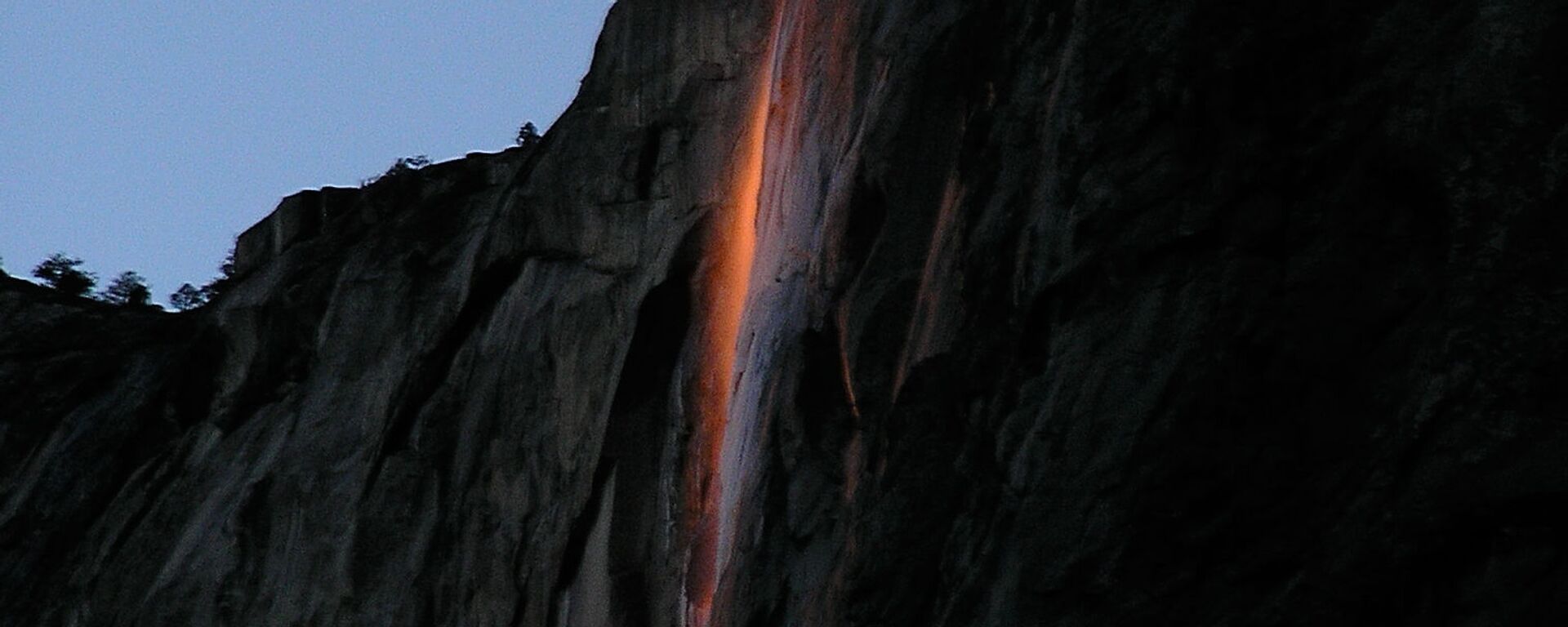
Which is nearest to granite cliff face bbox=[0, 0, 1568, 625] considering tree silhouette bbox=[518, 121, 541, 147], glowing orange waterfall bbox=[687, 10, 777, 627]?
glowing orange waterfall bbox=[687, 10, 777, 627]

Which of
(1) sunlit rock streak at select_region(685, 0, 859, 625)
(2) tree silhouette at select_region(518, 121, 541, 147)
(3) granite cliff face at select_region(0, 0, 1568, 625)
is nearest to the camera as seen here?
(3) granite cliff face at select_region(0, 0, 1568, 625)

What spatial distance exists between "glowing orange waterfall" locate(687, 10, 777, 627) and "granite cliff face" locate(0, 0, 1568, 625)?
5 cm

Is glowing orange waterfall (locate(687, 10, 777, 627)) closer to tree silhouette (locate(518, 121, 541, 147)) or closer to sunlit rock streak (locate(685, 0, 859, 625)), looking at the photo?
sunlit rock streak (locate(685, 0, 859, 625))

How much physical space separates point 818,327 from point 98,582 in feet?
56.5

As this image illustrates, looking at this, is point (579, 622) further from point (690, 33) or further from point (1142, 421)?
point (1142, 421)

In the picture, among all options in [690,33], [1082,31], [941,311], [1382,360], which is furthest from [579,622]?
[1382,360]

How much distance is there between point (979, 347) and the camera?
13117 millimetres

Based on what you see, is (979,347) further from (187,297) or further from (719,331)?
(187,297)

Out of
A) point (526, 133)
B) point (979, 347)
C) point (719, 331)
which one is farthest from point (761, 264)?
point (526, 133)

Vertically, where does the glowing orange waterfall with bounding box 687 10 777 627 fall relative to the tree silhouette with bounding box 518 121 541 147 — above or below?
below

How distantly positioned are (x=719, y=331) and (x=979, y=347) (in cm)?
912

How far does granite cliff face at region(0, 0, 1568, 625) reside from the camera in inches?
398

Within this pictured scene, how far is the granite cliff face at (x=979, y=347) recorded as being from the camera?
10.1 metres

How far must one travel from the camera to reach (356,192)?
3469 cm
